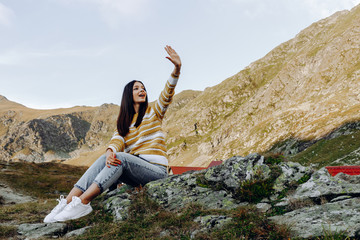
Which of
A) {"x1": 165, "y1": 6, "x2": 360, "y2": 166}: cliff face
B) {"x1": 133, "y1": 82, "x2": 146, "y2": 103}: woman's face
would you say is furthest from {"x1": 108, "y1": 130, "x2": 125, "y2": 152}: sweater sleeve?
{"x1": 165, "y1": 6, "x2": 360, "y2": 166}: cliff face

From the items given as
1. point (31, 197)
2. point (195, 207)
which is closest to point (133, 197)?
point (195, 207)

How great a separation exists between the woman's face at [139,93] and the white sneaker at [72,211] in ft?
10.5

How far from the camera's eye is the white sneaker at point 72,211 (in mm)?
5730

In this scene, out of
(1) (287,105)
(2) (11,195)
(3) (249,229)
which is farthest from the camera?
(1) (287,105)

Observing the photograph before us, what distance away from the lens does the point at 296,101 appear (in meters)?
107

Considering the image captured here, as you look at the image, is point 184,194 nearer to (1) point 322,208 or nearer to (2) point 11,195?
(1) point 322,208

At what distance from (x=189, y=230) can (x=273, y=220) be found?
1675 mm

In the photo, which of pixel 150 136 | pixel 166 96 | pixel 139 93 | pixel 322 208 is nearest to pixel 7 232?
pixel 150 136

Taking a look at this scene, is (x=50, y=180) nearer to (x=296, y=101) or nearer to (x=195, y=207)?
(x=195, y=207)

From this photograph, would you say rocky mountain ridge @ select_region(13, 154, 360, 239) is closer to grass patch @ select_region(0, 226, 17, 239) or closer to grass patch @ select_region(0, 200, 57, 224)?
grass patch @ select_region(0, 226, 17, 239)

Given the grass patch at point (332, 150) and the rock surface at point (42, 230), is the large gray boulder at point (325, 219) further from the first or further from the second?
the grass patch at point (332, 150)

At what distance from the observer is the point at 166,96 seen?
685 centimetres

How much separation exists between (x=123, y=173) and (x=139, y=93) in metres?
2.42

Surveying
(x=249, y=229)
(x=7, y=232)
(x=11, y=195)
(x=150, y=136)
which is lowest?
(x=11, y=195)
